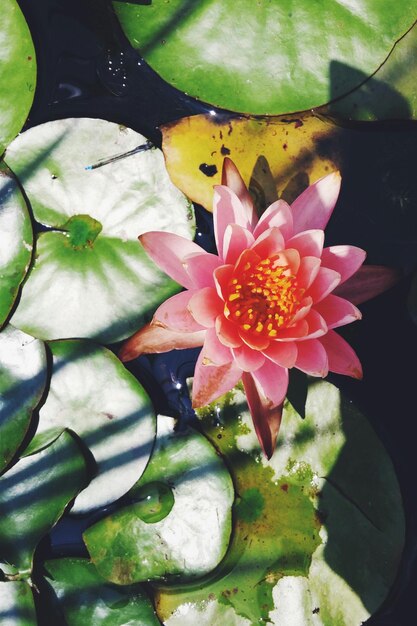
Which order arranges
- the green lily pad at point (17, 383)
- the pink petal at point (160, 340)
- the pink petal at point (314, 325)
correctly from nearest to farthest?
the pink petal at point (314, 325), the pink petal at point (160, 340), the green lily pad at point (17, 383)

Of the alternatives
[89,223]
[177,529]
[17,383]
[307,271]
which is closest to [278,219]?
[307,271]

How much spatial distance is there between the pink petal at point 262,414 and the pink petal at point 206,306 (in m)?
0.35

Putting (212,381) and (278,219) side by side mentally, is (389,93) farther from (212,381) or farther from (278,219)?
(212,381)

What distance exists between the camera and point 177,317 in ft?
7.04

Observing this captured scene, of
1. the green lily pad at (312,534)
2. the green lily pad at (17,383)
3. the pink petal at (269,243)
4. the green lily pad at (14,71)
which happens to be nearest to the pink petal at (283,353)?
the pink petal at (269,243)

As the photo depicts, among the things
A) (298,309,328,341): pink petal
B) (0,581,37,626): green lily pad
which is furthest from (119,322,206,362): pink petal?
(0,581,37,626): green lily pad

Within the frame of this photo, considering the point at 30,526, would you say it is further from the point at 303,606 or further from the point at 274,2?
the point at 274,2

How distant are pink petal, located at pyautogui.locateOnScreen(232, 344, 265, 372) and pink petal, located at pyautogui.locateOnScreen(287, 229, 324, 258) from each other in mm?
386

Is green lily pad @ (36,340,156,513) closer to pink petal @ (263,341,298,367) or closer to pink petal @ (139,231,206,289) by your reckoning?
pink petal @ (139,231,206,289)

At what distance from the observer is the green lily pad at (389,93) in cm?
254

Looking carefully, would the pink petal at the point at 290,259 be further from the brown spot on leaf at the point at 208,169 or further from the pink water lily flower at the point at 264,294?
the brown spot on leaf at the point at 208,169

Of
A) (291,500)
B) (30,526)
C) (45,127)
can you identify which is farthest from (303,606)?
(45,127)

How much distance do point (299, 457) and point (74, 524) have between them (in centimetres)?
103

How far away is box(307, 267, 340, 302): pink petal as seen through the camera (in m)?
2.00
